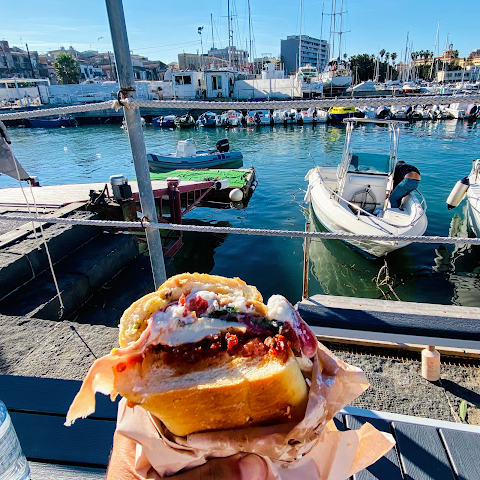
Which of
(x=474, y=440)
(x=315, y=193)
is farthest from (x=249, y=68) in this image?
(x=474, y=440)

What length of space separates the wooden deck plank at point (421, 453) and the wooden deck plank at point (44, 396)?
Result: 58.2 inches

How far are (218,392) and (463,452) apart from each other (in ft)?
4.92

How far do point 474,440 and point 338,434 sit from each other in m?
1.04

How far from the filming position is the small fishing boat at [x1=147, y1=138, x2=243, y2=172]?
20.1 m

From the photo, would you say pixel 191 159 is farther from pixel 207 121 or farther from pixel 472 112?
pixel 472 112

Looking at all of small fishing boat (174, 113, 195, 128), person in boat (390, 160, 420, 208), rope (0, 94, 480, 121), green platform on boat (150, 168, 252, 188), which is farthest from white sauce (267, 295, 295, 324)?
small fishing boat (174, 113, 195, 128)

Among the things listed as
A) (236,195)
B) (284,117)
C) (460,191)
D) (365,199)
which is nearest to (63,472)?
(365,199)

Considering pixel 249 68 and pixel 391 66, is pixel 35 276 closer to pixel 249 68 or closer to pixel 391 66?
pixel 249 68

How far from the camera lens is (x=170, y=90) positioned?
56.1 meters

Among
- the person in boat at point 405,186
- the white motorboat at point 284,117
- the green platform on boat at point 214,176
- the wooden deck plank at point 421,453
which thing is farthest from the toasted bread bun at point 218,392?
the white motorboat at point 284,117

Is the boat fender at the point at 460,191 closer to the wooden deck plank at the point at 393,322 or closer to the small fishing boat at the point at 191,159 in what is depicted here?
the wooden deck plank at the point at 393,322

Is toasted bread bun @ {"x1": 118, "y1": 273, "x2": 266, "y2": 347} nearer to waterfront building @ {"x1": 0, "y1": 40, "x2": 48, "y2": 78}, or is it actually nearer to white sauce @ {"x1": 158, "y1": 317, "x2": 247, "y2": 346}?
white sauce @ {"x1": 158, "y1": 317, "x2": 247, "y2": 346}

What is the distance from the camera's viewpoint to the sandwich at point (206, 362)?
86cm

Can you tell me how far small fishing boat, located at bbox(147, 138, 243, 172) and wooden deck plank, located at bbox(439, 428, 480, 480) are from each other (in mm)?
19799
